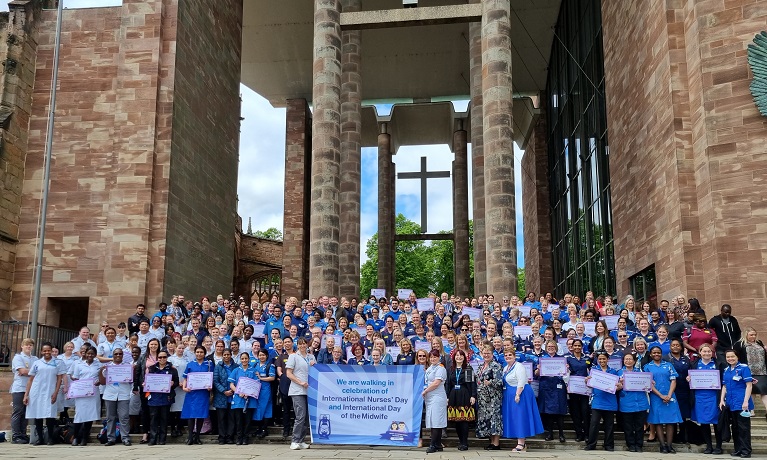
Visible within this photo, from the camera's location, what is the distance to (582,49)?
30422 mm

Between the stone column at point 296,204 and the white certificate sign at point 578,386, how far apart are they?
26220 millimetres

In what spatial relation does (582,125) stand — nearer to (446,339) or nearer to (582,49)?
(582,49)

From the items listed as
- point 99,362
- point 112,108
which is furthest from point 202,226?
point 99,362

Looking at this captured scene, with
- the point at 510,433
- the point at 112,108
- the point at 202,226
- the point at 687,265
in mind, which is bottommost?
the point at 510,433

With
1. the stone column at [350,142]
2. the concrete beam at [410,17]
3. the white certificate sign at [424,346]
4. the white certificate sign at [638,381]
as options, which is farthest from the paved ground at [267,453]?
the concrete beam at [410,17]

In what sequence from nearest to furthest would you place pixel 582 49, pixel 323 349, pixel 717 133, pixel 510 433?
pixel 510 433
pixel 323 349
pixel 717 133
pixel 582 49

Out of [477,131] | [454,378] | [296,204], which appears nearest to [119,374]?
[454,378]

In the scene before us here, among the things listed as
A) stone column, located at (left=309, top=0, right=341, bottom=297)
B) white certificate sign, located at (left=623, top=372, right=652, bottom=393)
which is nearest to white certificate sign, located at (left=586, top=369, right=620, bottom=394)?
white certificate sign, located at (left=623, top=372, right=652, bottom=393)

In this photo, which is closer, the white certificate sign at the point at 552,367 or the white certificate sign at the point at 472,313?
the white certificate sign at the point at 552,367

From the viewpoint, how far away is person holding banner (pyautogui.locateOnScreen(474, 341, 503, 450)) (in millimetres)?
11625

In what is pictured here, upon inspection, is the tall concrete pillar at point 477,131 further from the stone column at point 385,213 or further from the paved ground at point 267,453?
the paved ground at point 267,453

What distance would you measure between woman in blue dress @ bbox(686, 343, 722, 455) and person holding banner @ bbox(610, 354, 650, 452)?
0.78m

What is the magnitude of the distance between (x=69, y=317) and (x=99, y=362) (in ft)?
32.1

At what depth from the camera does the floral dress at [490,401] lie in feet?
38.1
